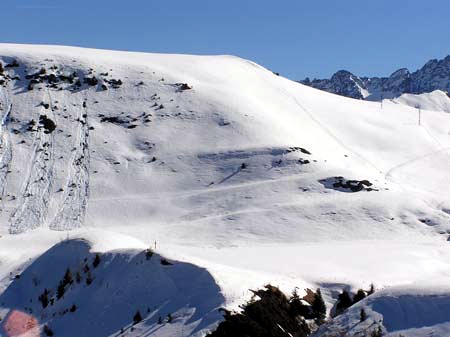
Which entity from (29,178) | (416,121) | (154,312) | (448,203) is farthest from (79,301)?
(416,121)

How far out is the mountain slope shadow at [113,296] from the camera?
15.9 meters

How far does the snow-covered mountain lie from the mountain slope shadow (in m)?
0.06

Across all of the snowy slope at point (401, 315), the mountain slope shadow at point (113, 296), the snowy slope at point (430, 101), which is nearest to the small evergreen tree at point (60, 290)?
the mountain slope shadow at point (113, 296)

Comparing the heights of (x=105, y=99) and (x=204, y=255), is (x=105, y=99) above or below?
above

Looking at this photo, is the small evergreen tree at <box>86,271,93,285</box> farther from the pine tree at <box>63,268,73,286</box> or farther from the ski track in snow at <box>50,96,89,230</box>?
the ski track in snow at <box>50,96,89,230</box>

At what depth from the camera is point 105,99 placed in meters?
59.9

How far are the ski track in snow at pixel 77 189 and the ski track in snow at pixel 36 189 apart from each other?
130cm

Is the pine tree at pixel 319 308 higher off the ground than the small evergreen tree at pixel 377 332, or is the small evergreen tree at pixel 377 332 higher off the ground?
the small evergreen tree at pixel 377 332

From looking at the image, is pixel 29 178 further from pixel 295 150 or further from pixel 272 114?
pixel 272 114

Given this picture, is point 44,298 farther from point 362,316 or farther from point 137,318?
point 362,316

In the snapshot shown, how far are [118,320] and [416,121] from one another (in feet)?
228

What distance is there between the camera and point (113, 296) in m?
17.8

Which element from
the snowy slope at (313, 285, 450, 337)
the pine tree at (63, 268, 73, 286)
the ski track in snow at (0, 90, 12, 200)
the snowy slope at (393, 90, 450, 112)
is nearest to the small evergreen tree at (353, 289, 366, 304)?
the snowy slope at (313, 285, 450, 337)

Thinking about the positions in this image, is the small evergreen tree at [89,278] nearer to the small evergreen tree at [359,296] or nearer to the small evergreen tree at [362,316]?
the small evergreen tree at [359,296]
